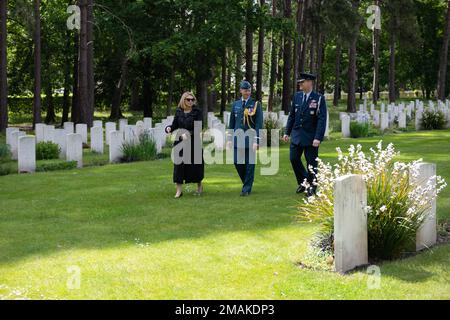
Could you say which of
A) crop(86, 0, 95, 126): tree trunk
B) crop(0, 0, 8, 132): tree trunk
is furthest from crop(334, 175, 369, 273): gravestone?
crop(0, 0, 8, 132): tree trunk

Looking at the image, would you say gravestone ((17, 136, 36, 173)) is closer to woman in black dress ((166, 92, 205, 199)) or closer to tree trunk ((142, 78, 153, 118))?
woman in black dress ((166, 92, 205, 199))

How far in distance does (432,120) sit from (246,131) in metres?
17.9

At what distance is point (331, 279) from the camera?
20.9ft

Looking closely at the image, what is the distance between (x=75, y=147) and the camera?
51.9ft

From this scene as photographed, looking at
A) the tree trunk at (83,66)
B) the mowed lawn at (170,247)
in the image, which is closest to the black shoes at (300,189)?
the mowed lawn at (170,247)

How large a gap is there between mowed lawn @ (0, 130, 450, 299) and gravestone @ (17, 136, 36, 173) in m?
1.71

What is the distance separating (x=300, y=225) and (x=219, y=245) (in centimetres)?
148

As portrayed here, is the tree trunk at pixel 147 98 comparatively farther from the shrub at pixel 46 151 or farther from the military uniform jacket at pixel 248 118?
the military uniform jacket at pixel 248 118

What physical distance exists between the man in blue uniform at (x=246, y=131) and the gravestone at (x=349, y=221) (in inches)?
175

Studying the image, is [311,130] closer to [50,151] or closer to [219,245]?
[219,245]

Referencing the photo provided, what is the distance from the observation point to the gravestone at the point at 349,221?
6500 mm

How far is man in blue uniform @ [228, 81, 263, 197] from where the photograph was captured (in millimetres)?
11070

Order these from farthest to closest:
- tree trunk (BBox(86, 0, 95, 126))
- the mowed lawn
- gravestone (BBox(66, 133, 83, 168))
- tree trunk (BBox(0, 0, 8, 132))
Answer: tree trunk (BBox(0, 0, 8, 132)) → tree trunk (BBox(86, 0, 95, 126)) → gravestone (BBox(66, 133, 83, 168)) → the mowed lawn
